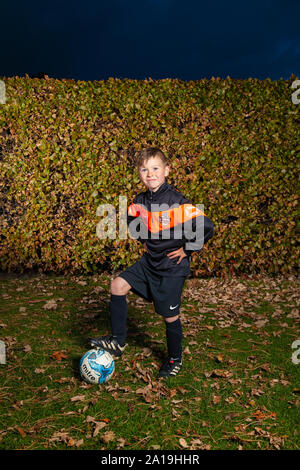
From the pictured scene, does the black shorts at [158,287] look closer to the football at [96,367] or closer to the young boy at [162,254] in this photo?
the young boy at [162,254]

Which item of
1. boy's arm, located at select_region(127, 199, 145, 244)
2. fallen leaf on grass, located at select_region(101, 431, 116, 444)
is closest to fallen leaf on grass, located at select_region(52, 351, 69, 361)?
fallen leaf on grass, located at select_region(101, 431, 116, 444)

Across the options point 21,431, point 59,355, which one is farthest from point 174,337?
point 21,431

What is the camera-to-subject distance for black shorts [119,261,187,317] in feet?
11.8

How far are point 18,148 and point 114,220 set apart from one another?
2263 mm

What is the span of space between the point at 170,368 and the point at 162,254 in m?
1.15

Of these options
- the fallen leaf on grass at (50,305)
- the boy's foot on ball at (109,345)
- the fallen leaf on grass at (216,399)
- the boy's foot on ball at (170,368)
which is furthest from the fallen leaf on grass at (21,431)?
the fallen leaf on grass at (50,305)

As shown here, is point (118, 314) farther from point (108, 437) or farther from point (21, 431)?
point (21, 431)

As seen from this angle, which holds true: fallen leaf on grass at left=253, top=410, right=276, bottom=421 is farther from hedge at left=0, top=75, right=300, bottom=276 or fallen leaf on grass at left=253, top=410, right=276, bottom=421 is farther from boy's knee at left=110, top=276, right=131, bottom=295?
hedge at left=0, top=75, right=300, bottom=276

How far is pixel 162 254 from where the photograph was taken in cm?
368

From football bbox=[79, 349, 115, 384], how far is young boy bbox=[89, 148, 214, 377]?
0.90 feet

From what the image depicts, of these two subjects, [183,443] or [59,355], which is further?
[59,355]

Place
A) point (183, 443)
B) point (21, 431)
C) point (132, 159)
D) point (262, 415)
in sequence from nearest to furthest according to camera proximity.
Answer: point (183, 443)
point (21, 431)
point (262, 415)
point (132, 159)
